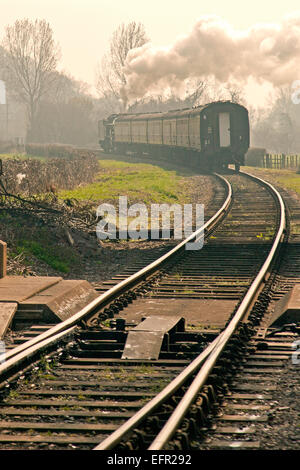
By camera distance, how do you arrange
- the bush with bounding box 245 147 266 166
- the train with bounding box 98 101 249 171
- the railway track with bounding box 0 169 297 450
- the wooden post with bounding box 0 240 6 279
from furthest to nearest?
the bush with bounding box 245 147 266 166 → the train with bounding box 98 101 249 171 → the wooden post with bounding box 0 240 6 279 → the railway track with bounding box 0 169 297 450

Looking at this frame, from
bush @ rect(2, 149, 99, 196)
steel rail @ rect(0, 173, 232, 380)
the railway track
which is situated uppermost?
bush @ rect(2, 149, 99, 196)

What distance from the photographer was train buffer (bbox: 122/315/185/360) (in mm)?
7316

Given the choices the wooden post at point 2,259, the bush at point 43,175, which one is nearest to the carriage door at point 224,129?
the bush at point 43,175

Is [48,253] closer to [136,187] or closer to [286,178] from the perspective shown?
[136,187]

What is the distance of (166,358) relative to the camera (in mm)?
7367

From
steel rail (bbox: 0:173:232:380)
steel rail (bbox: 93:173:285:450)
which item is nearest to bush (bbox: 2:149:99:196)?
steel rail (bbox: 0:173:232:380)

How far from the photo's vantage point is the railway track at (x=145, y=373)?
204 inches

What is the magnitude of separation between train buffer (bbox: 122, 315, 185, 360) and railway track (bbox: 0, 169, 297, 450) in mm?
38

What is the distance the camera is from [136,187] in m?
28.0

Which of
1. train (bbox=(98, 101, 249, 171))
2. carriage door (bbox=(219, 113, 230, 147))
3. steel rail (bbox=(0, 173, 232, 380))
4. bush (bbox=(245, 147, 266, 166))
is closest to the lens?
steel rail (bbox=(0, 173, 232, 380))

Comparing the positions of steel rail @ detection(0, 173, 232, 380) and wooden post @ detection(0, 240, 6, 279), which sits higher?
wooden post @ detection(0, 240, 6, 279)

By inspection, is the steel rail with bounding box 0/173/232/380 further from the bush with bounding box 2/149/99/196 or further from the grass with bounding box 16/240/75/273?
the bush with bounding box 2/149/99/196
